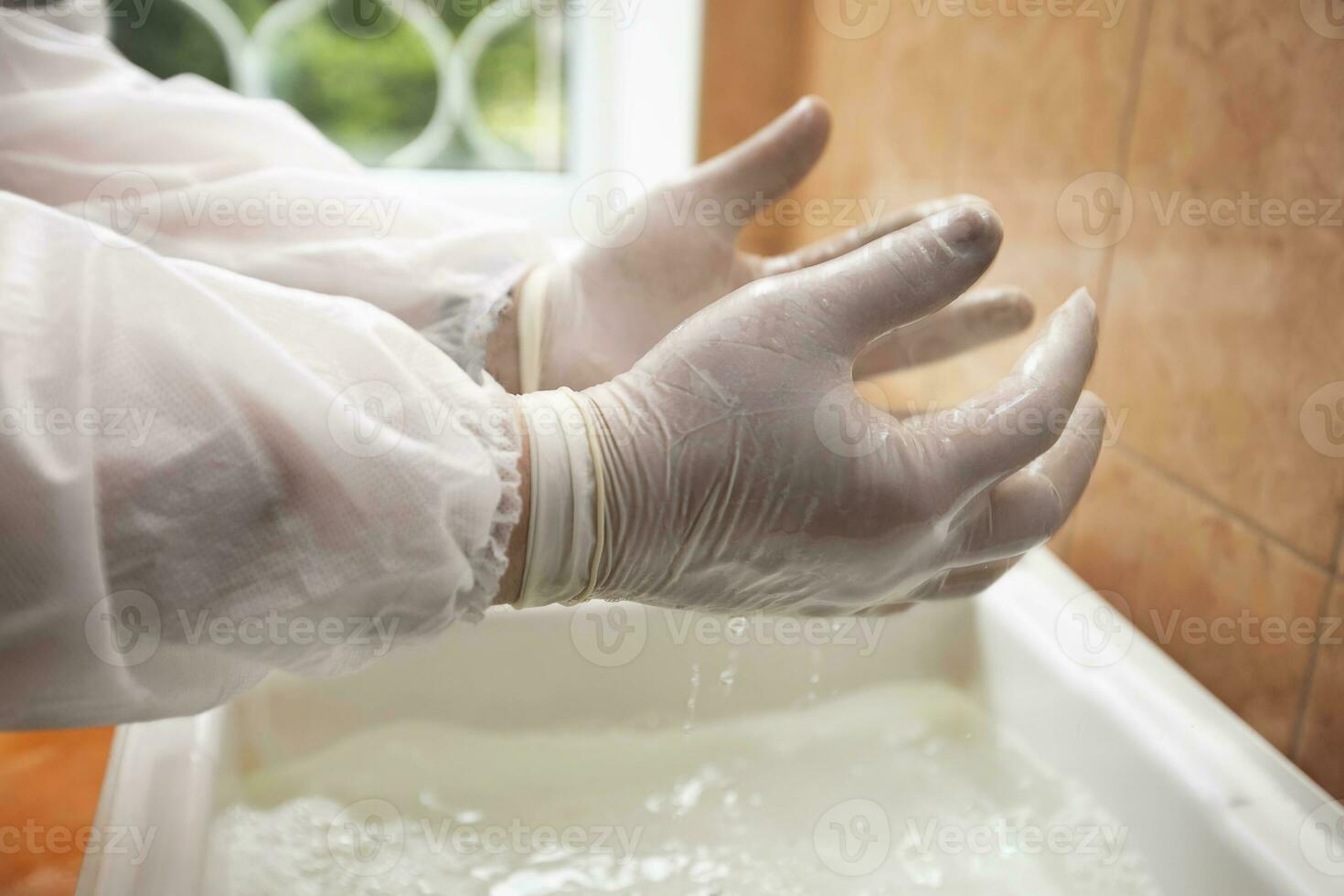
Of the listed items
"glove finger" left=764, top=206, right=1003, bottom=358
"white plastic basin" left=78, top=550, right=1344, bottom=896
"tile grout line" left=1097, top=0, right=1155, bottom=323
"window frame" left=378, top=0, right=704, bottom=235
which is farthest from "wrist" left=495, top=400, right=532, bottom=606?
"window frame" left=378, top=0, right=704, bottom=235

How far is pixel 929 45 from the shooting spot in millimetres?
1203

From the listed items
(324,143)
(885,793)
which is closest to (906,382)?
(885,793)

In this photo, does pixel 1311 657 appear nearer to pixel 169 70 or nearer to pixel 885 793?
pixel 885 793

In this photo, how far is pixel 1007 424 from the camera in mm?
568

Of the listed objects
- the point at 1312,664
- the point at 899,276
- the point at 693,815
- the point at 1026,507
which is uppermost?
the point at 899,276

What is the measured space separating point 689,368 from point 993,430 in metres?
0.17

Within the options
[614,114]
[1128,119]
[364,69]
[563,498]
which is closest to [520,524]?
[563,498]

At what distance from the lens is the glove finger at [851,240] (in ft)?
2.59

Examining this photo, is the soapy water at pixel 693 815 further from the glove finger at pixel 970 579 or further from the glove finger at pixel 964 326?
the glove finger at pixel 964 326

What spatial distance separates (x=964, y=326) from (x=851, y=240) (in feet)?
0.36

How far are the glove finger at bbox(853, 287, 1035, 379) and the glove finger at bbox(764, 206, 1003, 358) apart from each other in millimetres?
205

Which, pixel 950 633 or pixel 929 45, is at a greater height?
pixel 929 45

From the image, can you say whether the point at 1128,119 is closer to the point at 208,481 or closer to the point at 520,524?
the point at 520,524

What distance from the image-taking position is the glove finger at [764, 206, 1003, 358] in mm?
545
